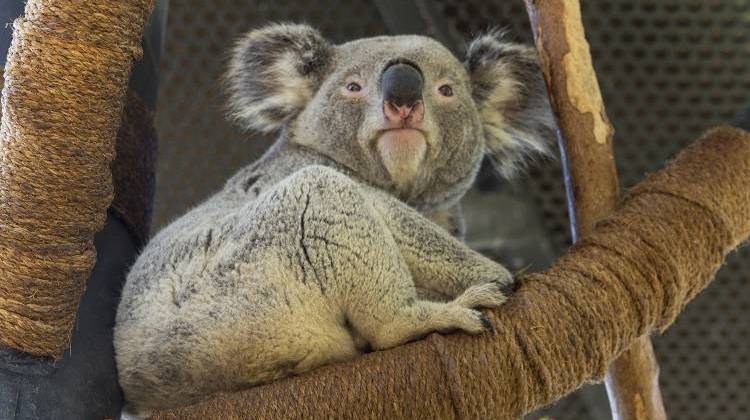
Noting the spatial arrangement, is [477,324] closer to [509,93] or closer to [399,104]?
[399,104]

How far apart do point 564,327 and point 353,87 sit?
1.05m

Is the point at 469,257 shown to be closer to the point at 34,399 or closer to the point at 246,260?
the point at 246,260

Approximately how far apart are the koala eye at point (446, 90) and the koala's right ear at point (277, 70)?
14.8 inches

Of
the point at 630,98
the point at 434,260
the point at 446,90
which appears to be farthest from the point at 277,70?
the point at 630,98

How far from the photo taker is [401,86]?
2.43 m

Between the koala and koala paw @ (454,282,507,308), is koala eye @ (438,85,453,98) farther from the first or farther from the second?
koala paw @ (454,282,507,308)

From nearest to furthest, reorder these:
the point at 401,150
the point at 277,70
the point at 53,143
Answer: the point at 53,143 → the point at 401,150 → the point at 277,70

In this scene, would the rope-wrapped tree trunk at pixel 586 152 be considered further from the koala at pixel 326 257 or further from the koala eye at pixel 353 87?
the koala eye at pixel 353 87

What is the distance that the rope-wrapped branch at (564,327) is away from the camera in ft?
6.31

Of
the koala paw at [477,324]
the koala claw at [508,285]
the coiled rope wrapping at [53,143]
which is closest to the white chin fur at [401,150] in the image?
the koala claw at [508,285]

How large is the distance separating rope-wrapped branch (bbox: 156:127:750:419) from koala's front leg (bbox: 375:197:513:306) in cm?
12

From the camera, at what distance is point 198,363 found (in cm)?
209

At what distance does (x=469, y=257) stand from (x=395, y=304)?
0.31 meters

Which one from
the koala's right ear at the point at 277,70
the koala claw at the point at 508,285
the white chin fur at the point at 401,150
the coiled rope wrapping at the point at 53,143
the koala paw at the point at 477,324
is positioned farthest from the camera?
the koala's right ear at the point at 277,70
